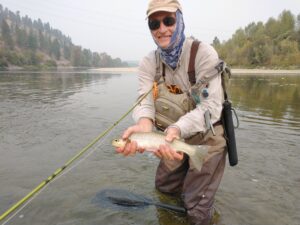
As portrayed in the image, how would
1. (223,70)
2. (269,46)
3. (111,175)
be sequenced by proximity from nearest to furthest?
(223,70) → (111,175) → (269,46)

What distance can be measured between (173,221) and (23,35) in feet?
645

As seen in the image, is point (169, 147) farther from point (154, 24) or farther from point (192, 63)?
point (154, 24)

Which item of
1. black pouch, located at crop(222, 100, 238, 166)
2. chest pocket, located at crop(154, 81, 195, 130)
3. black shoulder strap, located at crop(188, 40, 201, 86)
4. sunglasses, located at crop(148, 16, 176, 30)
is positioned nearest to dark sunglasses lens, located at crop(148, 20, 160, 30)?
sunglasses, located at crop(148, 16, 176, 30)

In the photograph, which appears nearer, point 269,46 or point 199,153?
point 199,153

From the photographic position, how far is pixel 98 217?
5688 mm

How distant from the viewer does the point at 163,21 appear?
4.59 m

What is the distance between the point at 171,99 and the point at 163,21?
48.8 inches

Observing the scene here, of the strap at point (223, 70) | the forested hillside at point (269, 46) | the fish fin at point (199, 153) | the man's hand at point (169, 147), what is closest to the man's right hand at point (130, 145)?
the man's hand at point (169, 147)

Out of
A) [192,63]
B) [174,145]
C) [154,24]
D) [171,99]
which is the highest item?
[154,24]

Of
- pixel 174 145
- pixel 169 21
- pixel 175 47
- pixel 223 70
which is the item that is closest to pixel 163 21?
pixel 169 21

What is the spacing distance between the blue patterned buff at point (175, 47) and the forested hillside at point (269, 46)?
103m

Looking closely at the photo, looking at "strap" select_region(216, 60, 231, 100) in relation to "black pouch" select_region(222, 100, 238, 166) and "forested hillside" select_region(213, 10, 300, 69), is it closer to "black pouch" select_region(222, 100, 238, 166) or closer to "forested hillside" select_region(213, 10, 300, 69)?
"black pouch" select_region(222, 100, 238, 166)

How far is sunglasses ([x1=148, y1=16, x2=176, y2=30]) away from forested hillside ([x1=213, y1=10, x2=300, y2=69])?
4080 inches

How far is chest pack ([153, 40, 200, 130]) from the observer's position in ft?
15.8
